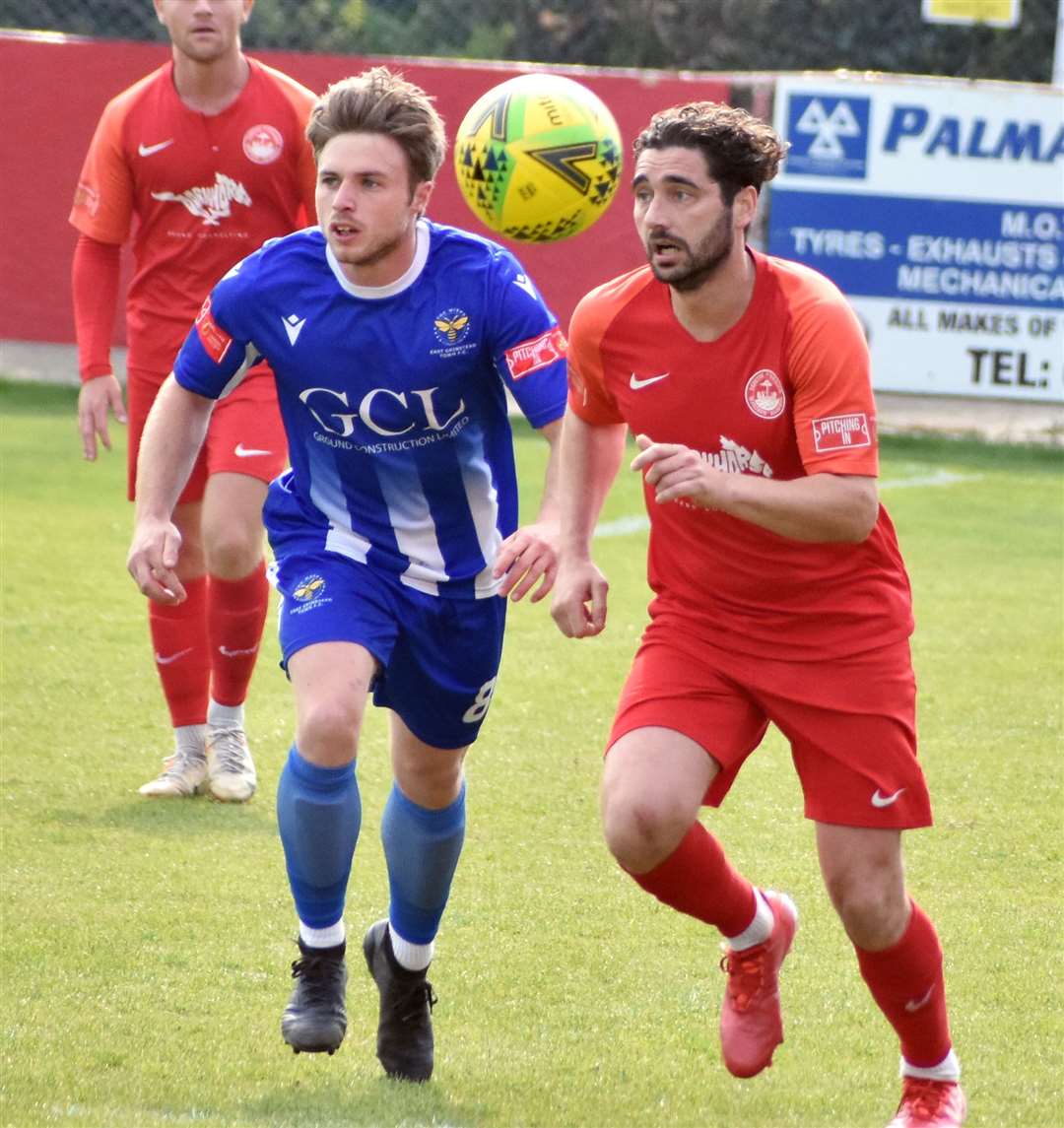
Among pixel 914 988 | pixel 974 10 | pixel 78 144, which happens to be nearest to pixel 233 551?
pixel 914 988

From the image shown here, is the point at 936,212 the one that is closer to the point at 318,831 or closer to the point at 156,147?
the point at 156,147

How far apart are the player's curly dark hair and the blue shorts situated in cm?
110

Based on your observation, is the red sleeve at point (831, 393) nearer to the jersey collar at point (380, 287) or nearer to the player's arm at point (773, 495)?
the player's arm at point (773, 495)

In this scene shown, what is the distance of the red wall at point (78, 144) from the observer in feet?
48.0

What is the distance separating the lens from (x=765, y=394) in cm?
397

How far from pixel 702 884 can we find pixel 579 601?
642 millimetres

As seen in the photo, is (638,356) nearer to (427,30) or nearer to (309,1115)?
(309,1115)

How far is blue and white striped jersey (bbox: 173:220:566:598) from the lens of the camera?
4.34 m

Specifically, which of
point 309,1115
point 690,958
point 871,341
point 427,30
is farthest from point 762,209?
point 309,1115

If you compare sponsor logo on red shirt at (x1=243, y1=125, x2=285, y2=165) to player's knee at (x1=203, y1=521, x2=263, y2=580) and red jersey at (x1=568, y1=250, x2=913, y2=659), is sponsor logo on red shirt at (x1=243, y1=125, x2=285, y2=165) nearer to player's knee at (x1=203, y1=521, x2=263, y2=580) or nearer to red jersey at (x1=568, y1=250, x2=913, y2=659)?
player's knee at (x1=203, y1=521, x2=263, y2=580)

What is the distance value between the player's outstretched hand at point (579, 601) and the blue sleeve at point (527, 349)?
385 mm

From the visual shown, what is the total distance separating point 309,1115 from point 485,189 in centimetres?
356

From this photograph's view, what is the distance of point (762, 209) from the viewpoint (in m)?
14.8

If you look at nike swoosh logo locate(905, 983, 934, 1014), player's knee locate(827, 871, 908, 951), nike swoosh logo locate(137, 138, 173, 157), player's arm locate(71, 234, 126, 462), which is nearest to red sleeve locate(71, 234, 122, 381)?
player's arm locate(71, 234, 126, 462)
